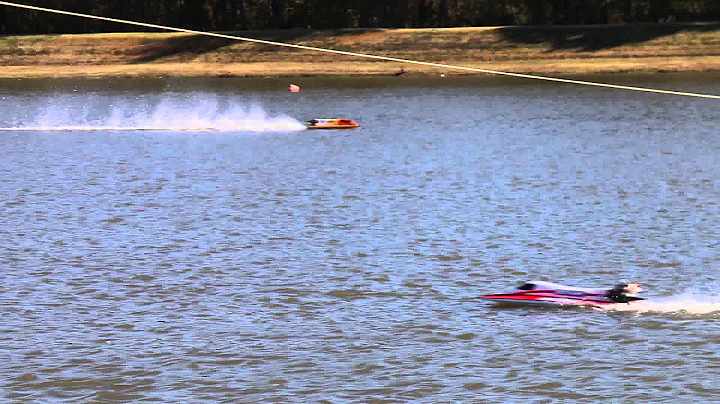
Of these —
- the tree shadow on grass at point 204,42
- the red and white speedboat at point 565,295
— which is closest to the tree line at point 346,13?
the tree shadow on grass at point 204,42

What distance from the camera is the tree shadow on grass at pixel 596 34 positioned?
8319 cm

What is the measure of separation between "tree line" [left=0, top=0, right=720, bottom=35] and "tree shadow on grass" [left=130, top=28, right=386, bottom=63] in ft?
21.7

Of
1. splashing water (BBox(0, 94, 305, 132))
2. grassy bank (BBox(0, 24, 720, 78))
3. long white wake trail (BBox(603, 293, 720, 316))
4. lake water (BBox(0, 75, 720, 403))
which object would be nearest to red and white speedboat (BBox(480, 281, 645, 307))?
long white wake trail (BBox(603, 293, 720, 316))

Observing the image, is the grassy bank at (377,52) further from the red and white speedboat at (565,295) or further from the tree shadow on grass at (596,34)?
the red and white speedboat at (565,295)

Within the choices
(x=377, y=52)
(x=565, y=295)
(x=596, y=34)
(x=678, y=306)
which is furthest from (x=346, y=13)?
(x=678, y=306)

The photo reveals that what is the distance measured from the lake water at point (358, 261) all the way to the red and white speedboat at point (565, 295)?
31cm

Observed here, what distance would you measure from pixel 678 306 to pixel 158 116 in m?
47.9

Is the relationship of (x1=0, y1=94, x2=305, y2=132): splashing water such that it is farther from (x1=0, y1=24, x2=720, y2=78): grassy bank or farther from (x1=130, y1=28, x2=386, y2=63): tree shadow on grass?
(x1=130, y1=28, x2=386, y2=63): tree shadow on grass

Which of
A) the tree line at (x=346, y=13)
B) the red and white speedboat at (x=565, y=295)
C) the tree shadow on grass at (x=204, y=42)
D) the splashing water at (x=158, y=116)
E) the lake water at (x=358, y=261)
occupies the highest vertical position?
the tree line at (x=346, y=13)

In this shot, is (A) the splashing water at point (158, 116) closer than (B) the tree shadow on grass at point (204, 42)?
Yes

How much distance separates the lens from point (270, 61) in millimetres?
Answer: 88000

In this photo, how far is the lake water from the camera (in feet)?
66.2

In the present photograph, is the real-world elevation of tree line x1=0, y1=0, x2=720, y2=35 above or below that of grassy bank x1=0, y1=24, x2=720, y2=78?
A: above

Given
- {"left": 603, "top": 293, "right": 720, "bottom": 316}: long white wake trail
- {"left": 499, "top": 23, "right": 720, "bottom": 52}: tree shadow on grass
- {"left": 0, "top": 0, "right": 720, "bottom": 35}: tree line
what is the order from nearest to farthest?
{"left": 603, "top": 293, "right": 720, "bottom": 316}: long white wake trail → {"left": 499, "top": 23, "right": 720, "bottom": 52}: tree shadow on grass → {"left": 0, "top": 0, "right": 720, "bottom": 35}: tree line
